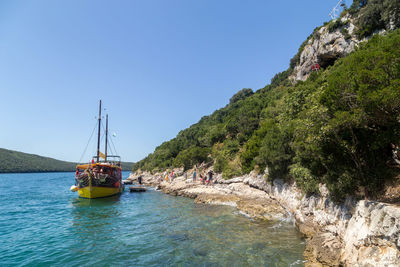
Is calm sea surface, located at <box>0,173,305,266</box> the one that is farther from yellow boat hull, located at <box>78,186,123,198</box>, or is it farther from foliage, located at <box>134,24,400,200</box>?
yellow boat hull, located at <box>78,186,123,198</box>

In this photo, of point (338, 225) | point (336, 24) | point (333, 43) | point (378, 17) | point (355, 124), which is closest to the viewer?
point (355, 124)

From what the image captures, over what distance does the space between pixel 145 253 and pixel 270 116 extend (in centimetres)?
3185

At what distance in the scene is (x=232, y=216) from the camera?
1620cm

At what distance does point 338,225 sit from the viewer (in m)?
9.84

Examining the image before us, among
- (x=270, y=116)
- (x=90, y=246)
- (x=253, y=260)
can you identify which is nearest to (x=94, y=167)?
(x=90, y=246)

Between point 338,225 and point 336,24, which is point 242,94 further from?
point 338,225

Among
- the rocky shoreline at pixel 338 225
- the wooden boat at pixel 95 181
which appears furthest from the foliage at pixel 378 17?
the wooden boat at pixel 95 181

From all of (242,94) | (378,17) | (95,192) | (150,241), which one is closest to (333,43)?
(378,17)

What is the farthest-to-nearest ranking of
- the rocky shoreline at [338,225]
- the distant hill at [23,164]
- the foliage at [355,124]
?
the distant hill at [23,164], the foliage at [355,124], the rocky shoreline at [338,225]

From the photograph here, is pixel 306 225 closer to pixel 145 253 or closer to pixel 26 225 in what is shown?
pixel 145 253

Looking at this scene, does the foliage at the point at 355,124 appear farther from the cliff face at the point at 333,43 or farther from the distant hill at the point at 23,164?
the distant hill at the point at 23,164

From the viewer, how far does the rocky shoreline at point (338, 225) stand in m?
6.45

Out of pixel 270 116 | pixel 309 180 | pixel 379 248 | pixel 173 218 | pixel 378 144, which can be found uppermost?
pixel 270 116

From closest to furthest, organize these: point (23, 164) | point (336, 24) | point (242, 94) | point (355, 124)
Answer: point (355, 124), point (336, 24), point (242, 94), point (23, 164)
